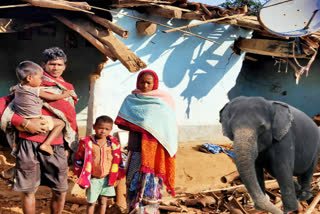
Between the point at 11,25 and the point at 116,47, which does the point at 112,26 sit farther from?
the point at 11,25

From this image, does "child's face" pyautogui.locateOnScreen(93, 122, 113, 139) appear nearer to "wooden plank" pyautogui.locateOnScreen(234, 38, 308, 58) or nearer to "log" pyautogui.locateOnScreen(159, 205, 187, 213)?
"log" pyautogui.locateOnScreen(159, 205, 187, 213)

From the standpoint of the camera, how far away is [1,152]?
556 centimetres

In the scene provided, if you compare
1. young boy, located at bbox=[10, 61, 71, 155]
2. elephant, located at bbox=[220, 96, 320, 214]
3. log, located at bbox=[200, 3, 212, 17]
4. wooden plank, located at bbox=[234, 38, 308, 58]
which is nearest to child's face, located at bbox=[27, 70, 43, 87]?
young boy, located at bbox=[10, 61, 71, 155]

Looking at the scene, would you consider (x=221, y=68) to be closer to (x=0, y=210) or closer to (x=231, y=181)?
(x=231, y=181)

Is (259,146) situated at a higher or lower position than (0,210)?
higher

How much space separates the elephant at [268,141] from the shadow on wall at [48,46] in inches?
188

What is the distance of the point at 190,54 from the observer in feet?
22.0

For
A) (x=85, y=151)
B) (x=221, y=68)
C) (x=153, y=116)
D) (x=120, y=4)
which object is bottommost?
(x=85, y=151)

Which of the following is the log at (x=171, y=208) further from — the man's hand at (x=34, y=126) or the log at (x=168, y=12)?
the log at (x=168, y=12)

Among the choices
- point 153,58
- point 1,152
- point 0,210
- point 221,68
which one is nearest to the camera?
point 0,210

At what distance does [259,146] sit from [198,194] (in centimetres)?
219

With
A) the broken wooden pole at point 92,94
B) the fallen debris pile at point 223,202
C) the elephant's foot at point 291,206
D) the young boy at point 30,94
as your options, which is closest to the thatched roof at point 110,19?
the broken wooden pole at point 92,94

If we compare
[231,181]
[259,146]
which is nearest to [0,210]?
[259,146]

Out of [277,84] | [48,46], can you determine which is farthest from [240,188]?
[277,84]
